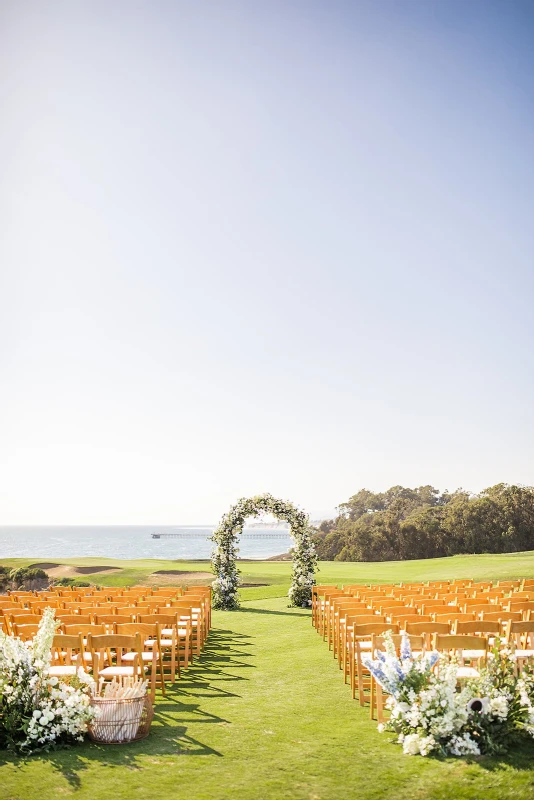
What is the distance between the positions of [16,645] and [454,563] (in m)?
29.1

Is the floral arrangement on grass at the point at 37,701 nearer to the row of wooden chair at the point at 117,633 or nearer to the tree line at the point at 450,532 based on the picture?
the row of wooden chair at the point at 117,633

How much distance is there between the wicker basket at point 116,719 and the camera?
270 inches

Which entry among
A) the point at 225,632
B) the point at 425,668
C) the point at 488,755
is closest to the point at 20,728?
the point at 425,668

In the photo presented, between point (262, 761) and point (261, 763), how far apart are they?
52mm

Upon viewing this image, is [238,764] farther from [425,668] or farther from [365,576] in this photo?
[365,576]

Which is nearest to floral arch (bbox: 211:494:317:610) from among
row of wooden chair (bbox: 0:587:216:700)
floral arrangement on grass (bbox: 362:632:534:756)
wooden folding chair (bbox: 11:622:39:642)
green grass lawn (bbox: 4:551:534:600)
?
green grass lawn (bbox: 4:551:534:600)

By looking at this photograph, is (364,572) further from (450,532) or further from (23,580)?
(450,532)

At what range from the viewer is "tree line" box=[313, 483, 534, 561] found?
53375mm

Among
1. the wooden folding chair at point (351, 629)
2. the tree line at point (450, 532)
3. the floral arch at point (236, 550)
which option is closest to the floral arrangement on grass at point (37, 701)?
the wooden folding chair at point (351, 629)

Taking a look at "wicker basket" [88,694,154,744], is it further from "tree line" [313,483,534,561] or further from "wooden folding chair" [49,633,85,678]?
"tree line" [313,483,534,561]

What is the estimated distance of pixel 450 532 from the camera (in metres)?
54.4

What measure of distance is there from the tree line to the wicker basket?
45.5 meters

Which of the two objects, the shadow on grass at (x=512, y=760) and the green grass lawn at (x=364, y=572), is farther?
the green grass lawn at (x=364, y=572)

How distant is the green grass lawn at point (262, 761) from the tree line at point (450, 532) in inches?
1712
